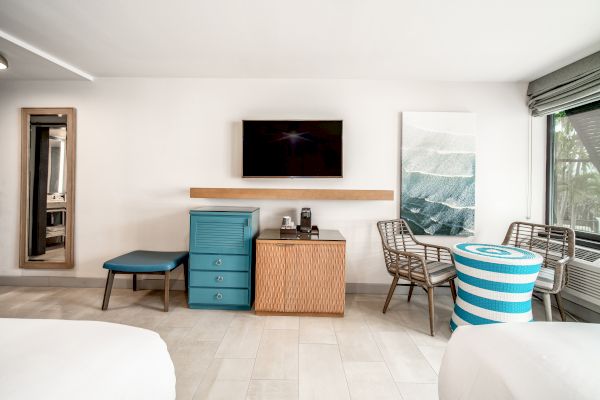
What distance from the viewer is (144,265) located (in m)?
2.76

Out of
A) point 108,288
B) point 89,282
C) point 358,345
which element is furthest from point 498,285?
point 89,282

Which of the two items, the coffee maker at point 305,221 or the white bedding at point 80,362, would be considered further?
the coffee maker at point 305,221

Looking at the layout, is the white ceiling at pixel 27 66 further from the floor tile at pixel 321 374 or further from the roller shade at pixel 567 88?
the roller shade at pixel 567 88

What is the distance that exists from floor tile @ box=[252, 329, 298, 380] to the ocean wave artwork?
2.03 m

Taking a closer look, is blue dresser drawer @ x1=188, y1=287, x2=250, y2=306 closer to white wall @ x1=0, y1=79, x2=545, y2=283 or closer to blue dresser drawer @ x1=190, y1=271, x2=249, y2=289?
blue dresser drawer @ x1=190, y1=271, x2=249, y2=289

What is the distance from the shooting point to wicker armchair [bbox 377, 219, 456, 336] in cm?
258

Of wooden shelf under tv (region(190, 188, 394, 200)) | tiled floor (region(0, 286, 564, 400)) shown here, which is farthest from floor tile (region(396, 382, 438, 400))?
wooden shelf under tv (region(190, 188, 394, 200))

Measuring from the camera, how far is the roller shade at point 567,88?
2604 mm

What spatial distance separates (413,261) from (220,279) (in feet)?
6.35

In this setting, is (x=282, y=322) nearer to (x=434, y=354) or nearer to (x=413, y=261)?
(x=434, y=354)

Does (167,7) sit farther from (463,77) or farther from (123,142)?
(463,77)

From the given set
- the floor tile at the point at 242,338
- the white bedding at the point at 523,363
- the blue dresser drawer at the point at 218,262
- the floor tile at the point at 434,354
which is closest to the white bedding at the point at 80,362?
the floor tile at the point at 242,338

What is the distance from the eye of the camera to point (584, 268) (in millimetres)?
2668

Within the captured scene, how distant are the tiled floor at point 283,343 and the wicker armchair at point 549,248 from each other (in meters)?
0.55
